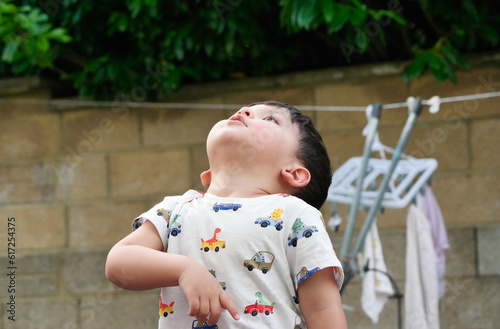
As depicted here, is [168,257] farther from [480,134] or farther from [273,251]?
[480,134]

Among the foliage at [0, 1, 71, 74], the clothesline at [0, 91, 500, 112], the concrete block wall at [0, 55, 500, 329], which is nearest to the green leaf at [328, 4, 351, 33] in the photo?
the clothesline at [0, 91, 500, 112]

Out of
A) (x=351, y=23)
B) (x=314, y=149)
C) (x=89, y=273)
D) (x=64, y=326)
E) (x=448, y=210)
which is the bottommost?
(x=64, y=326)

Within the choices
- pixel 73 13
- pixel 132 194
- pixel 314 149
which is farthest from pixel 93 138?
pixel 314 149

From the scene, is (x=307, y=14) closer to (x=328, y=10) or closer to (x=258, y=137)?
(x=328, y=10)

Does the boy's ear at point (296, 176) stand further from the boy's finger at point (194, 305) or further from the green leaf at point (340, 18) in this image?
the green leaf at point (340, 18)

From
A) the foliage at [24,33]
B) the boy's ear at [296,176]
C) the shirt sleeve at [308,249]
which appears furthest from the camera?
the foliage at [24,33]

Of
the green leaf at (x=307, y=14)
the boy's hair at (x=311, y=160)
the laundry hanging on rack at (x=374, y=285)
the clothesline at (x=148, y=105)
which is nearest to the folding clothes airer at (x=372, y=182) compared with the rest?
the laundry hanging on rack at (x=374, y=285)

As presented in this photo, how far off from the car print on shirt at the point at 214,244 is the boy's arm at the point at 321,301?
147mm

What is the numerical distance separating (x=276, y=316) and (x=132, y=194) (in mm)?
2815

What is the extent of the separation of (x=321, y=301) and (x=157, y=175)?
9.09 ft

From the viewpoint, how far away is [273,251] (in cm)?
115

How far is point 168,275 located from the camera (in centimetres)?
109

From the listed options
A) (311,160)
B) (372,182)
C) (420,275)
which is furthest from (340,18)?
(311,160)

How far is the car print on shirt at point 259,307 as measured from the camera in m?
1.12
